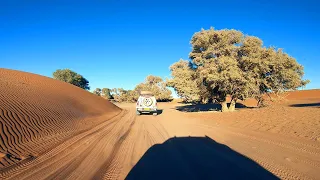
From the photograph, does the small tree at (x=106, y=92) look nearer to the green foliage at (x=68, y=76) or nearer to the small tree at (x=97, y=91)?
the small tree at (x=97, y=91)

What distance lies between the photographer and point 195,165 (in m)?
5.14

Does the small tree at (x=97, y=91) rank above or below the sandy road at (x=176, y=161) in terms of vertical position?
above

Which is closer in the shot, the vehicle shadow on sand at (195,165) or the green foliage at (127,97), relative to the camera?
the vehicle shadow on sand at (195,165)

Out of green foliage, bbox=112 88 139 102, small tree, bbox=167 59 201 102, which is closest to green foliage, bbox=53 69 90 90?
green foliage, bbox=112 88 139 102

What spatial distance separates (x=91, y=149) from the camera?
23.2 feet

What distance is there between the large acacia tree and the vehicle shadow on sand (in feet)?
45.9

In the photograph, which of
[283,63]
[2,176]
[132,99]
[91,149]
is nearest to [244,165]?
[91,149]

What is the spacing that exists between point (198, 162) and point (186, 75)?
19.3m

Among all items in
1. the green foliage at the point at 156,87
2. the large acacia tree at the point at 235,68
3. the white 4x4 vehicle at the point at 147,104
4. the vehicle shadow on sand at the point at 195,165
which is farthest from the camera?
the green foliage at the point at 156,87

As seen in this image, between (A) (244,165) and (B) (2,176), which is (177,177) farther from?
(B) (2,176)

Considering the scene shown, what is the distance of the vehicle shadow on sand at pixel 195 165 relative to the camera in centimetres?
446

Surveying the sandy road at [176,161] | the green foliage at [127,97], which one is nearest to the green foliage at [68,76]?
the green foliage at [127,97]

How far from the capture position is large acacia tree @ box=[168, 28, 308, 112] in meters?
20.3

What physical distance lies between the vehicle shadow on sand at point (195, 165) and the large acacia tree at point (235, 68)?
14000 mm
